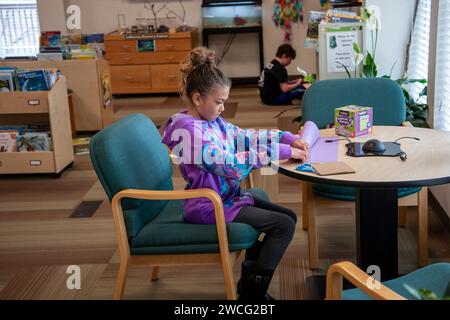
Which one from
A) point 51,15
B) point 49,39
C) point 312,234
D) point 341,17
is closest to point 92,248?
point 312,234

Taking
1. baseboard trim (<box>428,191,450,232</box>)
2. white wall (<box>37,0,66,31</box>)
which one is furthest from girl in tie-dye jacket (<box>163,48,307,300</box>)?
white wall (<box>37,0,66,31</box>)

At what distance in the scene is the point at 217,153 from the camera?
91.4 inches

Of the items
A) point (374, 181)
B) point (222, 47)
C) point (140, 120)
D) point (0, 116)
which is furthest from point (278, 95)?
point (374, 181)

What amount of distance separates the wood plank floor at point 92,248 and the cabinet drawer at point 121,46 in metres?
3.61

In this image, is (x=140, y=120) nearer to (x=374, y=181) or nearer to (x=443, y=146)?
(x=374, y=181)

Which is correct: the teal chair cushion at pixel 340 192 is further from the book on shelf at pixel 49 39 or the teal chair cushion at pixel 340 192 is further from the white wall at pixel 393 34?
the book on shelf at pixel 49 39

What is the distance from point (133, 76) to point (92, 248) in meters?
4.98

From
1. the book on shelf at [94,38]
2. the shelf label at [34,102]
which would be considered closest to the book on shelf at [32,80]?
the shelf label at [34,102]

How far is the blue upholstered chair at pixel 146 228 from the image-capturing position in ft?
7.50

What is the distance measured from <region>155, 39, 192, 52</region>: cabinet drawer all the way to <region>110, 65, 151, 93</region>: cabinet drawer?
341 millimetres

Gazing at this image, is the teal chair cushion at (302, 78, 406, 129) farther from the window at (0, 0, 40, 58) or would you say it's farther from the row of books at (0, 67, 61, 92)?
the window at (0, 0, 40, 58)

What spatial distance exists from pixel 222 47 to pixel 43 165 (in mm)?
4462

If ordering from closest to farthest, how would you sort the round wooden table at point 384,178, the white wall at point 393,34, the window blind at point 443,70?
1. the round wooden table at point 384,178
2. the window blind at point 443,70
3. the white wall at point 393,34

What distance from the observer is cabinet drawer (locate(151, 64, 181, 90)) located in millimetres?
8055
